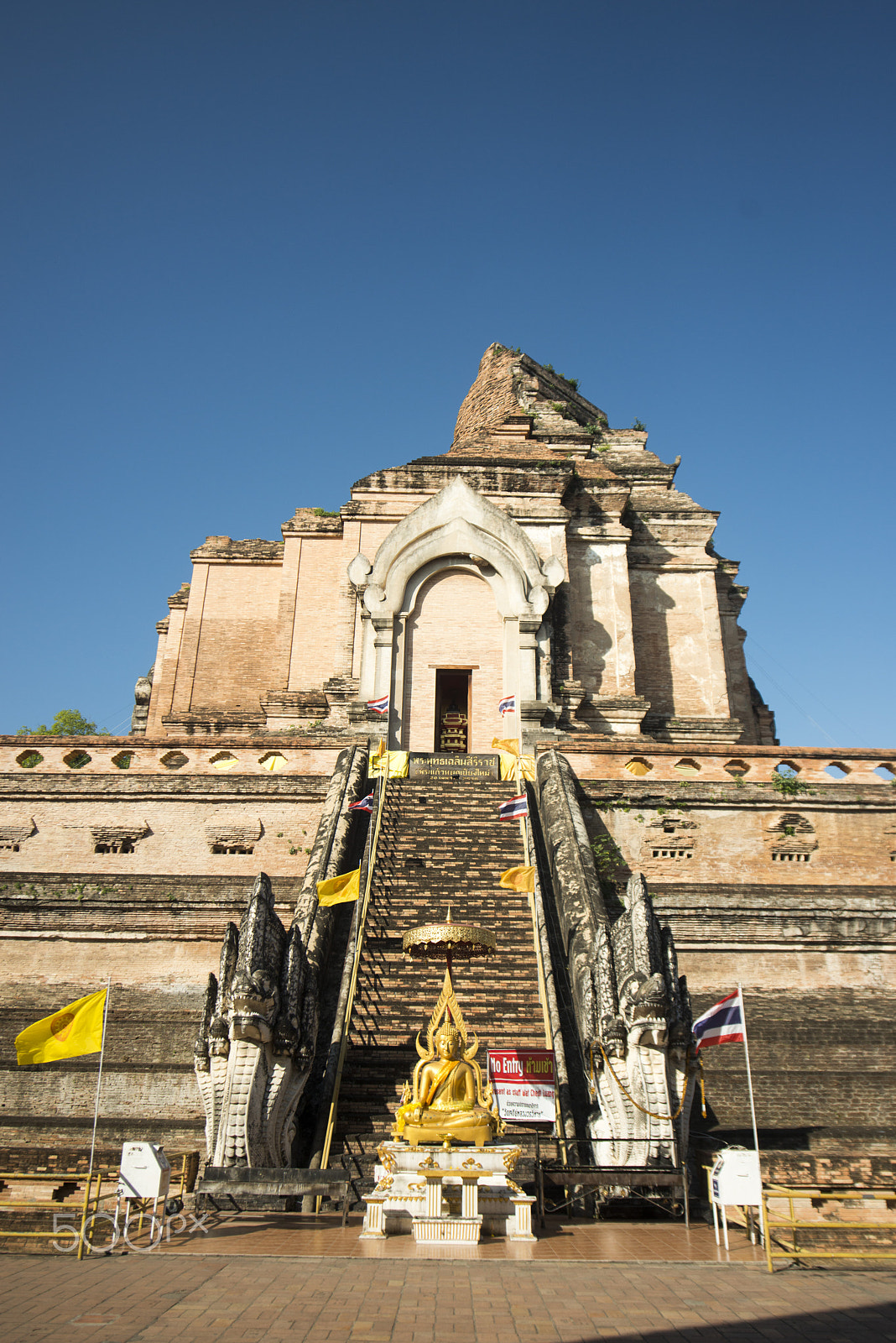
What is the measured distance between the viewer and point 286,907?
14.8 meters

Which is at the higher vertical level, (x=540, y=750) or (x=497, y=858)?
(x=540, y=750)

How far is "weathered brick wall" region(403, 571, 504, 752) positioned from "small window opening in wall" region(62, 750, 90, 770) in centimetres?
628

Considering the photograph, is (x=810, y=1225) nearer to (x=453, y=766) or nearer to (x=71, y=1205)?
(x=71, y=1205)

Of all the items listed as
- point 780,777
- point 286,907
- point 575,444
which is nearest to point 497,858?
point 286,907

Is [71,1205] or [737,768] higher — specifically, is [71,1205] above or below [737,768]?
below

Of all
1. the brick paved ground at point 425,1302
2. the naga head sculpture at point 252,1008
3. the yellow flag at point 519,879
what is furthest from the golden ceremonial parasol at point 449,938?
the brick paved ground at point 425,1302

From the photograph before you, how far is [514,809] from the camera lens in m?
16.0

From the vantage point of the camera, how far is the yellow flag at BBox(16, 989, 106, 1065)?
938 centimetres

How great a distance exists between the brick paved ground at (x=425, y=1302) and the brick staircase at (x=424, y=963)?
2759mm

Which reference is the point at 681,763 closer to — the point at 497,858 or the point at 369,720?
the point at 497,858

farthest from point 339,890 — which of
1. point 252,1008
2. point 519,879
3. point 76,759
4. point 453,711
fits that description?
point 453,711

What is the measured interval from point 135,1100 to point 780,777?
11592mm

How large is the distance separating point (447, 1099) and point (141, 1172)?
→ 2.72 m

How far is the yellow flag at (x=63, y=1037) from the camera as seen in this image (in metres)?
9.38
